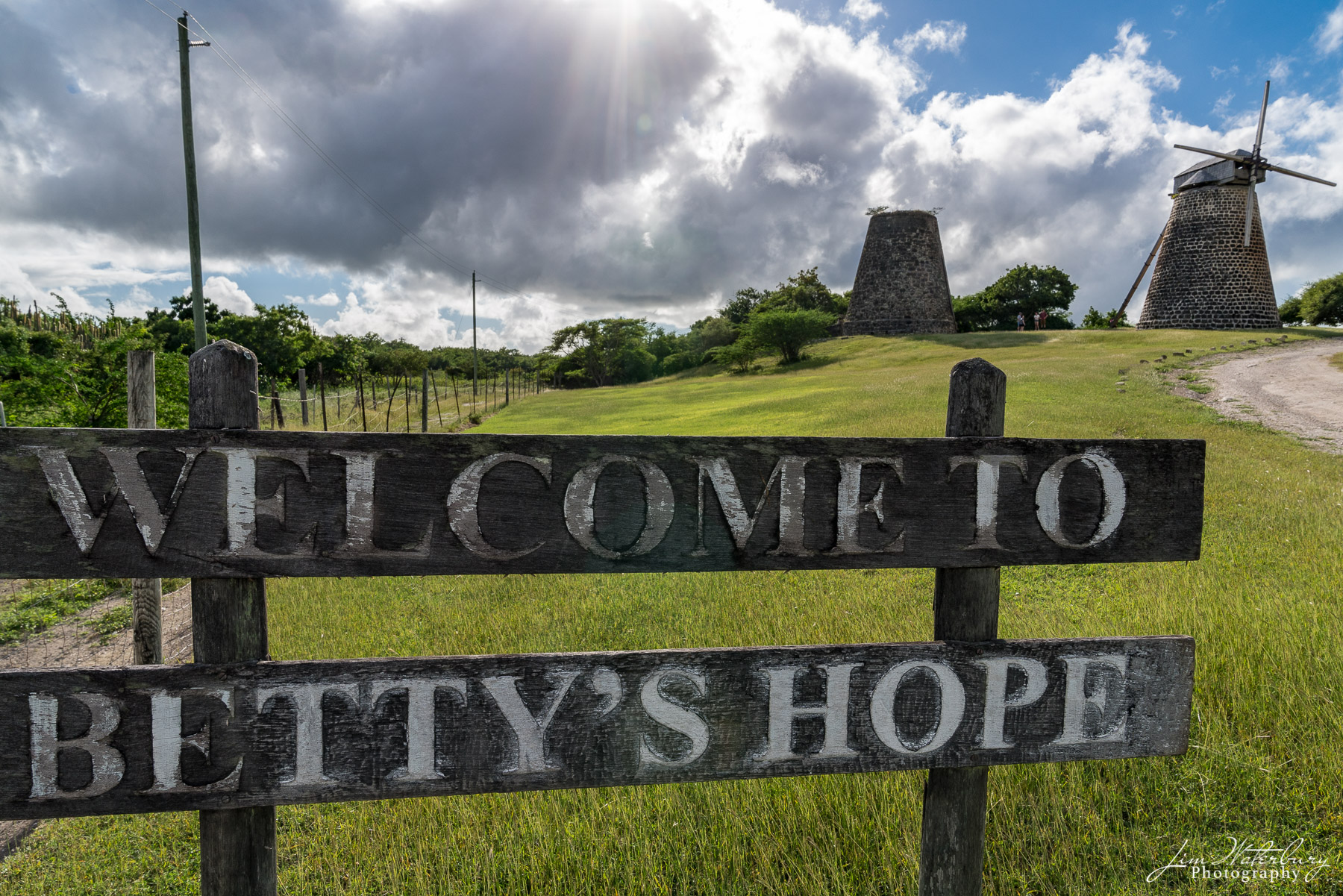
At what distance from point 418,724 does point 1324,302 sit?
2428 inches

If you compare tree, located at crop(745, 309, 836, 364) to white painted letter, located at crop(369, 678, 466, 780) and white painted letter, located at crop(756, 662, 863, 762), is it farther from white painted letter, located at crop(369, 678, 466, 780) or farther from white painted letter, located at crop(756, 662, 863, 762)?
white painted letter, located at crop(369, 678, 466, 780)

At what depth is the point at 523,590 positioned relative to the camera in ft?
17.9

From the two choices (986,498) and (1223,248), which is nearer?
(986,498)

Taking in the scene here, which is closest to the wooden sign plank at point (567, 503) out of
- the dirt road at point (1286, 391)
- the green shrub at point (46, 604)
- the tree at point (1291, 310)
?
the green shrub at point (46, 604)

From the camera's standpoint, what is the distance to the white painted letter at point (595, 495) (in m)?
1.44

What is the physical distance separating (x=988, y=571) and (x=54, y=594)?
26.2ft

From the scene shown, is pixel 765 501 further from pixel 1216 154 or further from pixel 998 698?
pixel 1216 154

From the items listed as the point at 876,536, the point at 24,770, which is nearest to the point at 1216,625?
the point at 876,536

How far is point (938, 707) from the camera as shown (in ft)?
5.01

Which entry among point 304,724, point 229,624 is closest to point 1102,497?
point 304,724

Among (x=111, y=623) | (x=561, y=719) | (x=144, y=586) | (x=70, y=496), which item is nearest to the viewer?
(x=70, y=496)

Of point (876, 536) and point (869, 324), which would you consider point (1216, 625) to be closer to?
point (876, 536)

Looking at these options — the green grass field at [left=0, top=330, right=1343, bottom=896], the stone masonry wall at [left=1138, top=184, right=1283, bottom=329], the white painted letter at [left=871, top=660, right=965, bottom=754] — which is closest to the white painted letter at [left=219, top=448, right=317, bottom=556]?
the white painted letter at [left=871, top=660, right=965, bottom=754]

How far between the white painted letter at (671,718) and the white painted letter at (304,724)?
651 mm
